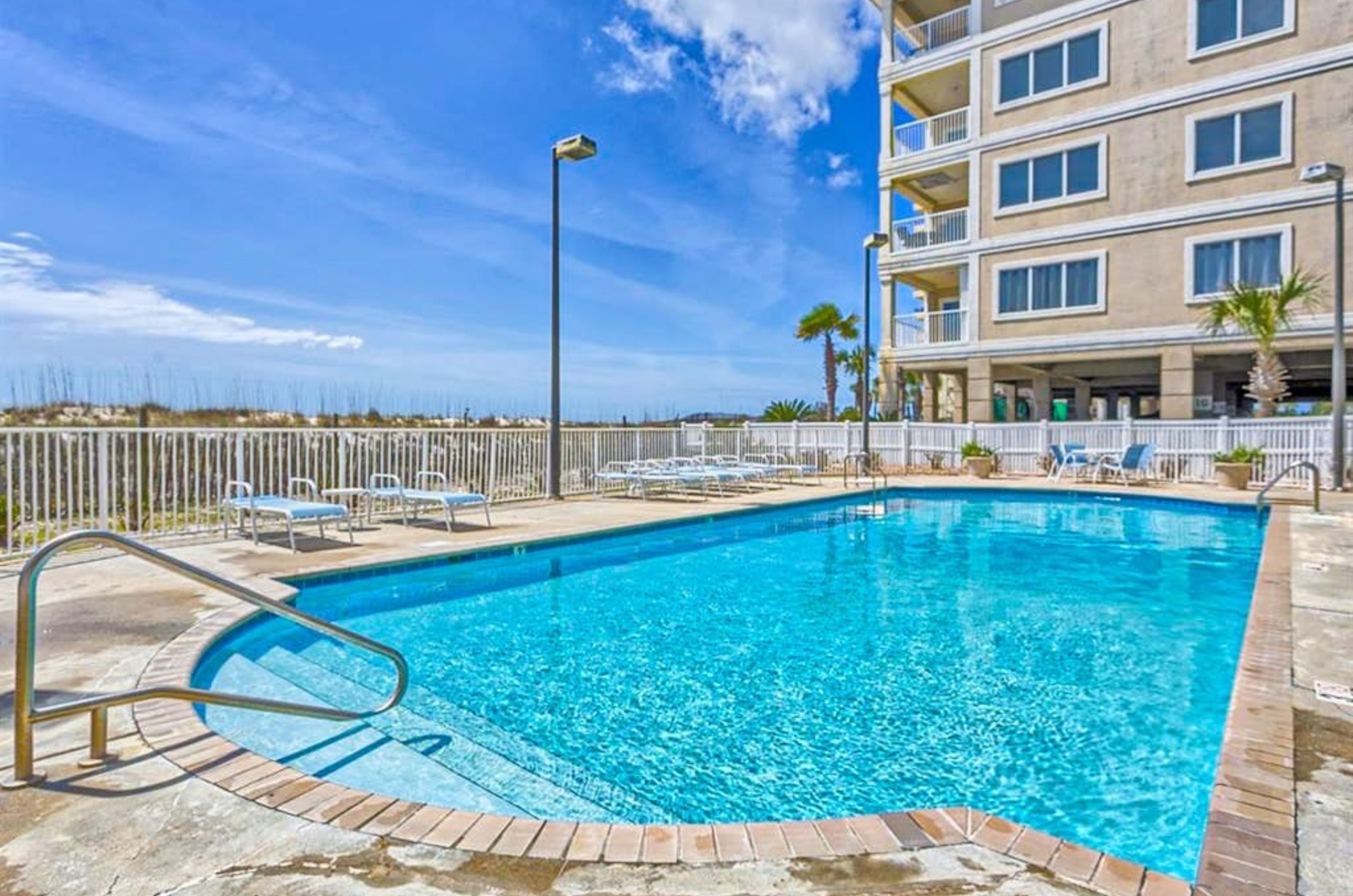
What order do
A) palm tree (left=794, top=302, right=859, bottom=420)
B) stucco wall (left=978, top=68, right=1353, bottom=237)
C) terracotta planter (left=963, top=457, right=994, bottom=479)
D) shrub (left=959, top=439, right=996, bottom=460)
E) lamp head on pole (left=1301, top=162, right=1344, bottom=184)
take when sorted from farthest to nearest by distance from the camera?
palm tree (left=794, top=302, right=859, bottom=420), shrub (left=959, top=439, right=996, bottom=460), terracotta planter (left=963, top=457, right=994, bottom=479), stucco wall (left=978, top=68, right=1353, bottom=237), lamp head on pole (left=1301, top=162, right=1344, bottom=184)

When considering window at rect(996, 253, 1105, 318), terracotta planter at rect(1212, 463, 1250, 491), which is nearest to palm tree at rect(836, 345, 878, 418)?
window at rect(996, 253, 1105, 318)

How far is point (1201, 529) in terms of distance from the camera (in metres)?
10.7

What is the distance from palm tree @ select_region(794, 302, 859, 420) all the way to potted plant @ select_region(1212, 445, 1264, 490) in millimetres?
17349

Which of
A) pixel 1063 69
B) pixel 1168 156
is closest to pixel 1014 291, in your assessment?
pixel 1168 156

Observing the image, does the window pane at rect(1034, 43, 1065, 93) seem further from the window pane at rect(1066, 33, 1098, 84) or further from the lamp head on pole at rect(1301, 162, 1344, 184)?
the lamp head on pole at rect(1301, 162, 1344, 184)

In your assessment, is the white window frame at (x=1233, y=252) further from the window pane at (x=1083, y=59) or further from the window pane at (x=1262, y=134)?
the window pane at (x=1083, y=59)

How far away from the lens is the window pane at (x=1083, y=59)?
18.9m

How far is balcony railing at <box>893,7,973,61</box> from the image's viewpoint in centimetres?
2189

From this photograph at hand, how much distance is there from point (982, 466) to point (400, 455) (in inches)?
531

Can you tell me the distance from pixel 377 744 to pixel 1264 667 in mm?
4463

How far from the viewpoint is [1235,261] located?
55.8ft

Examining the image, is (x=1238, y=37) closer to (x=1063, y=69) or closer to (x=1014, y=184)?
(x=1063, y=69)

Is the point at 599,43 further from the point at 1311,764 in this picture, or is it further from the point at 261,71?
the point at 1311,764

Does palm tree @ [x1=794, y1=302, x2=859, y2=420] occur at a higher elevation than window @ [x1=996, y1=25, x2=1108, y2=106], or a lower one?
lower
